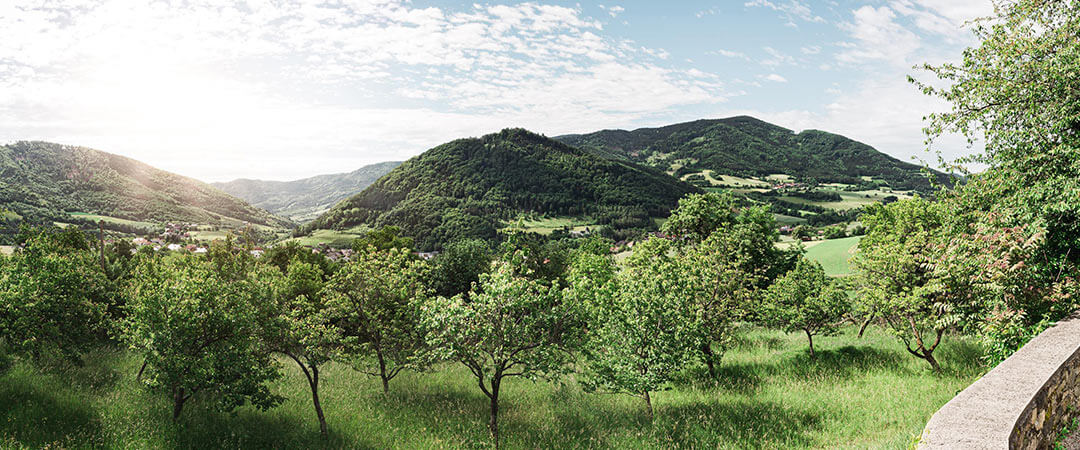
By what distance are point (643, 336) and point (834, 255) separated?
53564 millimetres

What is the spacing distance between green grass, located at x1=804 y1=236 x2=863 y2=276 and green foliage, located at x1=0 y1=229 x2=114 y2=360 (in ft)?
183

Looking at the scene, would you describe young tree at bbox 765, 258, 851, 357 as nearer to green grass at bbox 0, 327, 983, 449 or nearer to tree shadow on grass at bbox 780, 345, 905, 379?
tree shadow on grass at bbox 780, 345, 905, 379

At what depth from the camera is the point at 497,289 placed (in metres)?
12.2

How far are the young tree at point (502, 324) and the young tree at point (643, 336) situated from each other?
1407mm

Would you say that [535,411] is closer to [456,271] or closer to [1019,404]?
[1019,404]

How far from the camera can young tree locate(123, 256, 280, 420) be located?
38.8ft

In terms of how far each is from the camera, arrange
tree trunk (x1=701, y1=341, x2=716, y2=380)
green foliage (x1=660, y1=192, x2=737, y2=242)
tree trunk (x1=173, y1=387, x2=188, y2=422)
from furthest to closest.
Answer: green foliage (x1=660, y1=192, x2=737, y2=242) < tree trunk (x1=701, y1=341, x2=716, y2=380) < tree trunk (x1=173, y1=387, x2=188, y2=422)

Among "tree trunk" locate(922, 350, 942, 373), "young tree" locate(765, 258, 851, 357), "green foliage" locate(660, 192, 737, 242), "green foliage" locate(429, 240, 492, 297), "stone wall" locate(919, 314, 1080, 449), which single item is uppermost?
"green foliage" locate(660, 192, 737, 242)

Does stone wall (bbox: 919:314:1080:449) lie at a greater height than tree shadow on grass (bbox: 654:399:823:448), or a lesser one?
greater

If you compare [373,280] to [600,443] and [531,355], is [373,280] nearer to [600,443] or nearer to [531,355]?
[531,355]

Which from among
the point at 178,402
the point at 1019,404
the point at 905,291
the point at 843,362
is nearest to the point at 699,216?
the point at 843,362

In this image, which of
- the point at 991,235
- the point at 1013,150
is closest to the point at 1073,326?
the point at 991,235

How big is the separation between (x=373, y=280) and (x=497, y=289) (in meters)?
5.70

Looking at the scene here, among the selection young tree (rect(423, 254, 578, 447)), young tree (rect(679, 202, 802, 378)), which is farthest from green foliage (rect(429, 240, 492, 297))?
young tree (rect(423, 254, 578, 447))
